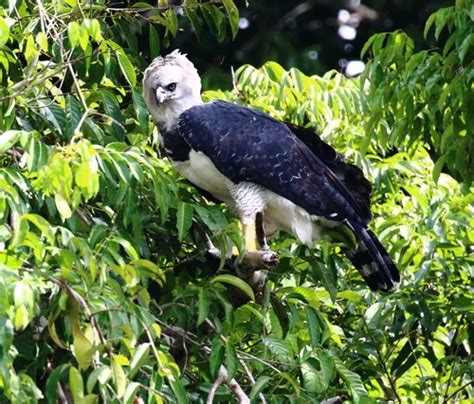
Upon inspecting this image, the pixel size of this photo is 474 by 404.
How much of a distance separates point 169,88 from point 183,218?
30.7 inches

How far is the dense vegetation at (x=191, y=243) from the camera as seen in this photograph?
12.5 ft

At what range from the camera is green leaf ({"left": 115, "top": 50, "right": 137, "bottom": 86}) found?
4.85 metres

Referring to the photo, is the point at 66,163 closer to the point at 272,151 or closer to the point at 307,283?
the point at 272,151

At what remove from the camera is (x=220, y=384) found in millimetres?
4484

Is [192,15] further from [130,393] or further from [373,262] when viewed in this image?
[130,393]

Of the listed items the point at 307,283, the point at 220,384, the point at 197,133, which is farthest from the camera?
the point at 307,283

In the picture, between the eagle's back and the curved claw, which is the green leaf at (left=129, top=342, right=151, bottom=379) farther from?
the eagle's back

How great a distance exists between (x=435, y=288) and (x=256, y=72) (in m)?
1.16

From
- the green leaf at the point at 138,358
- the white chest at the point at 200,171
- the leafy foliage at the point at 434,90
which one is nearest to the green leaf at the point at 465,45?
the leafy foliage at the point at 434,90

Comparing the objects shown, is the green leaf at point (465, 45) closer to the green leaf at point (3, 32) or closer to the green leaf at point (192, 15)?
the green leaf at point (192, 15)

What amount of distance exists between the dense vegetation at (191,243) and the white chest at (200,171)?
6 centimetres

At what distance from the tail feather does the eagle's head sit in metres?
0.72

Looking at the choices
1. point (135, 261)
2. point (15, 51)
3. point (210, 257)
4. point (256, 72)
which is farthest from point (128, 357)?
point (256, 72)

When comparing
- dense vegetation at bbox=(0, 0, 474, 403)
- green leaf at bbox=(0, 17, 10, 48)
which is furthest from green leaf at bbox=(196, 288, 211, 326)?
green leaf at bbox=(0, 17, 10, 48)
